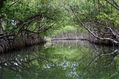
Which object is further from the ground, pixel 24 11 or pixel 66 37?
pixel 24 11

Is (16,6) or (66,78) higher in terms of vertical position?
(16,6)

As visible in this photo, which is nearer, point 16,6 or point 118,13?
point 16,6

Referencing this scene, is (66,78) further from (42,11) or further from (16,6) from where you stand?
(42,11)

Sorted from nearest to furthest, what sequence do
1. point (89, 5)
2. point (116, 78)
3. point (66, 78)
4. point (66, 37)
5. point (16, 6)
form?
point (116, 78) < point (66, 78) < point (16, 6) < point (89, 5) < point (66, 37)

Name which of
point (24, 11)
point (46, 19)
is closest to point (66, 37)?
point (46, 19)

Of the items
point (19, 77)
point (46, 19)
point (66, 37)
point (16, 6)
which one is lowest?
point (66, 37)

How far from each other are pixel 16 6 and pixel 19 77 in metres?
7.60

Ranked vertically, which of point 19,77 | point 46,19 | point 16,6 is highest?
point 16,6

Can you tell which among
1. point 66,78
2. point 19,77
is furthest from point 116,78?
point 19,77

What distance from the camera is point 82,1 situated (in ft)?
48.5

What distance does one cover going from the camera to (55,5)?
13.0 m

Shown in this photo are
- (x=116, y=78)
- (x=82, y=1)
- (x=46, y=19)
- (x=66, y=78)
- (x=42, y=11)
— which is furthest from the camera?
(x=46, y=19)

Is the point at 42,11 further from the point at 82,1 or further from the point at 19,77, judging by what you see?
the point at 19,77

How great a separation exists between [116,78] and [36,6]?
31.8 ft
